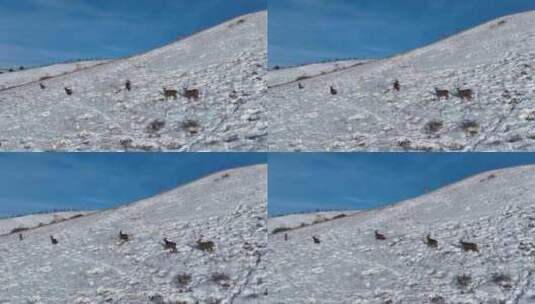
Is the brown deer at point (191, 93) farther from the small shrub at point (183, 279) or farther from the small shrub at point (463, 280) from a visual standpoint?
the small shrub at point (463, 280)

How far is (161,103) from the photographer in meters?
9.05

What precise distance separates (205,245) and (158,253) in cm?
40

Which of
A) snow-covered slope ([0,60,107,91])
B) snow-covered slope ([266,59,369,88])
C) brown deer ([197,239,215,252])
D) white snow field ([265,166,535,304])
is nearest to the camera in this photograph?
white snow field ([265,166,535,304])

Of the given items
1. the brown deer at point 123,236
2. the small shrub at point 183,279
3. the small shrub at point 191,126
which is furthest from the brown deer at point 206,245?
the small shrub at point 191,126

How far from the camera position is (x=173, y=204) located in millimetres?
8969

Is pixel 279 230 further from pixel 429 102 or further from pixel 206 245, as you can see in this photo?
pixel 429 102

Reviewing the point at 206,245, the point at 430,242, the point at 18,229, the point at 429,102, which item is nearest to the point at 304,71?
the point at 429,102

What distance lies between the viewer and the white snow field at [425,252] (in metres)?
8.80

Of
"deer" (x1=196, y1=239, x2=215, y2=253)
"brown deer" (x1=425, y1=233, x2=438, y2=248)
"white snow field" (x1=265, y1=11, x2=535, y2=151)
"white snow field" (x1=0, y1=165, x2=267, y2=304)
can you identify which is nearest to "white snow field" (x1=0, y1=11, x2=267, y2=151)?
"white snow field" (x1=265, y1=11, x2=535, y2=151)

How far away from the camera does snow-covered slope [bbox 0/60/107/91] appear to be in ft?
29.9

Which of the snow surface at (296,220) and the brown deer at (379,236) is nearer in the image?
the snow surface at (296,220)

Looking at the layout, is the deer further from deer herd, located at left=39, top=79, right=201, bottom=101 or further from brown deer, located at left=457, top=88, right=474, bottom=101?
brown deer, located at left=457, top=88, right=474, bottom=101

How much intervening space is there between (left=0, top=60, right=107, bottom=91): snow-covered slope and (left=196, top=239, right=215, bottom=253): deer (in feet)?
5.72

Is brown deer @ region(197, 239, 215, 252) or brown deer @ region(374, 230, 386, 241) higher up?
brown deer @ region(374, 230, 386, 241)
